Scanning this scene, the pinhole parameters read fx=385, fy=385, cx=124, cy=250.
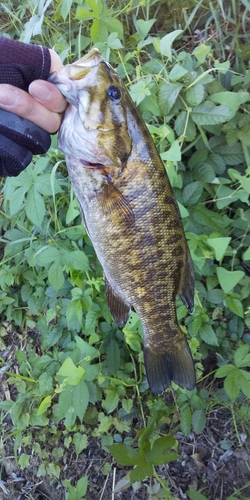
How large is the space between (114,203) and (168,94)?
856 mm

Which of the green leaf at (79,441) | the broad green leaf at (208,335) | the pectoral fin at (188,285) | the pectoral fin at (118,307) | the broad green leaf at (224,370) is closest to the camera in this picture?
the pectoral fin at (188,285)

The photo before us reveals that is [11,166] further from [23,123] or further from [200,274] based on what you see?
[200,274]

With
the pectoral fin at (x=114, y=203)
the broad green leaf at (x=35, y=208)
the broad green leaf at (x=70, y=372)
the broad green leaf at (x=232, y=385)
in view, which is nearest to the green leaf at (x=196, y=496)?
the broad green leaf at (x=232, y=385)

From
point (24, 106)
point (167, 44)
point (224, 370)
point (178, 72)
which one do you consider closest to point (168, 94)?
point (178, 72)

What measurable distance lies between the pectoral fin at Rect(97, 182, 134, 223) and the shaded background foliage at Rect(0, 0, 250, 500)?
424 mm

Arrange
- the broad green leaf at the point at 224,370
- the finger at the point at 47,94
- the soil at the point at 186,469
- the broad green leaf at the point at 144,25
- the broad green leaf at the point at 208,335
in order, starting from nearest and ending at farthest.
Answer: the finger at the point at 47,94 → the broad green leaf at the point at 224,370 → the broad green leaf at the point at 144,25 → the broad green leaf at the point at 208,335 → the soil at the point at 186,469

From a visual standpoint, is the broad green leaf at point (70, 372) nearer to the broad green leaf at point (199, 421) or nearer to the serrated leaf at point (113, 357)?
the serrated leaf at point (113, 357)

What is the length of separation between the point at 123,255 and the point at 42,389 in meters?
1.33

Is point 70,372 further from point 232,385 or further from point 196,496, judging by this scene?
point 196,496

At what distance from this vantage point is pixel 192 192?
7.04 feet

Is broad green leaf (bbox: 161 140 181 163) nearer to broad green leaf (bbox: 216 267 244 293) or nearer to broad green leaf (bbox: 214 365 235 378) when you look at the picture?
broad green leaf (bbox: 216 267 244 293)

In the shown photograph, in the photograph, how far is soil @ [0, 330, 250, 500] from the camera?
2.34 meters

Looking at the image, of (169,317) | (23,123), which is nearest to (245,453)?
(169,317)

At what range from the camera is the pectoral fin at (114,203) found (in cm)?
155
